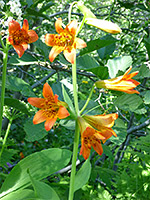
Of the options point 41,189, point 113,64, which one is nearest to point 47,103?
point 41,189

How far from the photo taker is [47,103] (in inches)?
26.8

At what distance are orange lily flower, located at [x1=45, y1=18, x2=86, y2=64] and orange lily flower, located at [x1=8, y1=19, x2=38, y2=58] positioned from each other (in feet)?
0.47

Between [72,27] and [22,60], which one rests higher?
[72,27]

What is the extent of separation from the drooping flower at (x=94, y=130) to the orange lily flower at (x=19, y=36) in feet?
1.14

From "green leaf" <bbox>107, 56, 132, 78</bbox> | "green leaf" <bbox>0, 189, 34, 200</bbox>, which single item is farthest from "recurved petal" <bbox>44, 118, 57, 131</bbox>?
"green leaf" <bbox>107, 56, 132, 78</bbox>

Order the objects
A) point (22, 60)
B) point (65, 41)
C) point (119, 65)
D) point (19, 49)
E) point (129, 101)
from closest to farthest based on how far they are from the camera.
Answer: point (65, 41), point (19, 49), point (129, 101), point (119, 65), point (22, 60)

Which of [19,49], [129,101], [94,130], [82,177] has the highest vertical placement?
[19,49]

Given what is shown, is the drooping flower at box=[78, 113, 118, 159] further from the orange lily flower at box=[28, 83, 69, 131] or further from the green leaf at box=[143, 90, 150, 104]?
the green leaf at box=[143, 90, 150, 104]

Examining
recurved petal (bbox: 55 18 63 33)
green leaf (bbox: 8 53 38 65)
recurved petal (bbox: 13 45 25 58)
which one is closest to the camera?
recurved petal (bbox: 55 18 63 33)

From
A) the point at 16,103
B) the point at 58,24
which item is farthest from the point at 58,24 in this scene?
the point at 16,103

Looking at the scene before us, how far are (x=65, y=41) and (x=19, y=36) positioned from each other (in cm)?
21

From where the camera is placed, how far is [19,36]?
0.85m

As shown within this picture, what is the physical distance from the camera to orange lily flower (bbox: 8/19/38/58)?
2.63ft

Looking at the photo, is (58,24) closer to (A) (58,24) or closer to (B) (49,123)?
(A) (58,24)
